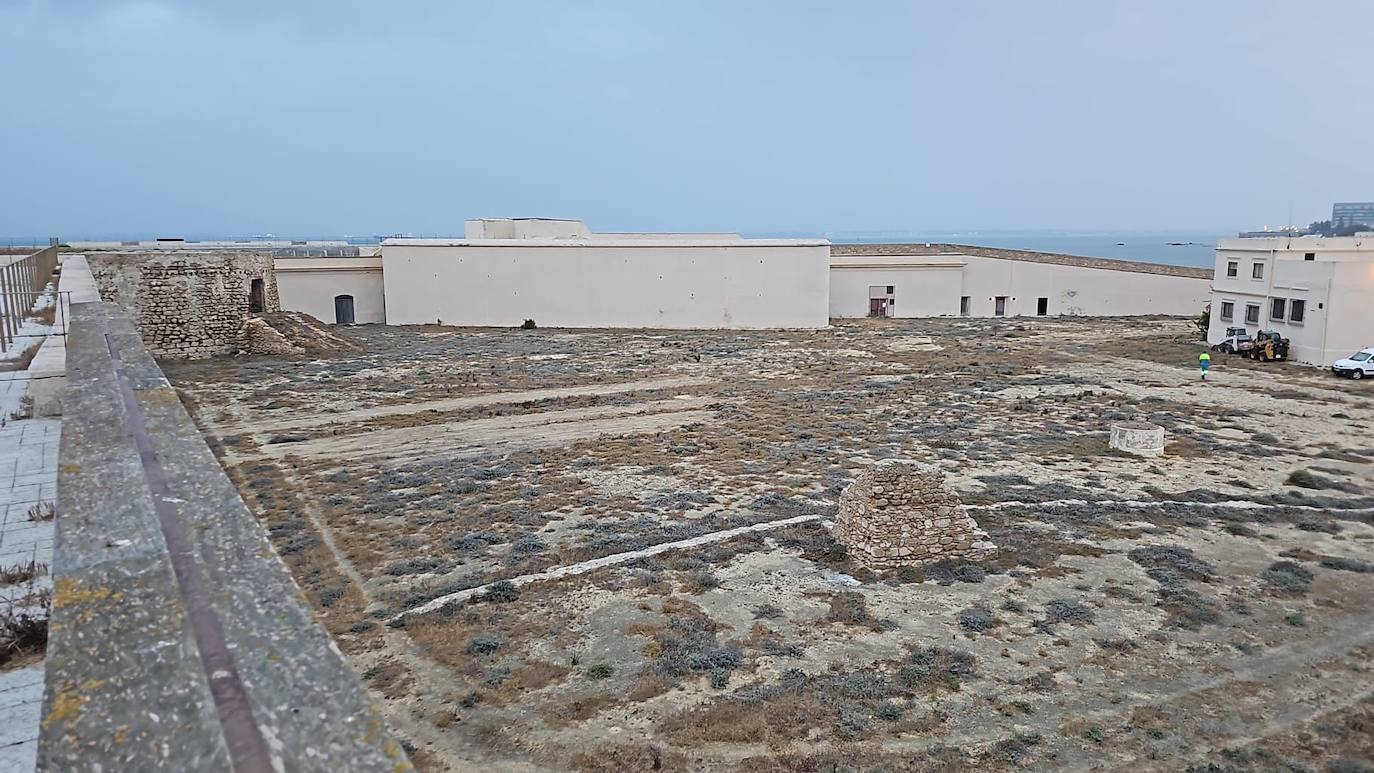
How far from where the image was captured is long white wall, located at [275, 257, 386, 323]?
33406 millimetres

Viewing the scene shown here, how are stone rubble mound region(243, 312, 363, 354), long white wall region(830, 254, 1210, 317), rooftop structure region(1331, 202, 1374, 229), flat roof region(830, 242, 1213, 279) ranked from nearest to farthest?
1. stone rubble mound region(243, 312, 363, 354)
2. long white wall region(830, 254, 1210, 317)
3. flat roof region(830, 242, 1213, 279)
4. rooftop structure region(1331, 202, 1374, 229)

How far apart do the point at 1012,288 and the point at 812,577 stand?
115 feet

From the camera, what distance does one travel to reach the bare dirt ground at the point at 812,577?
6.55 meters

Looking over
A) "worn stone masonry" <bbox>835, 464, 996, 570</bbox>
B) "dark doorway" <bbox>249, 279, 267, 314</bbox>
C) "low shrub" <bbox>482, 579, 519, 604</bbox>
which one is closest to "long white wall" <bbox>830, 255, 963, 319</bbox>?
"dark doorway" <bbox>249, 279, 267, 314</bbox>

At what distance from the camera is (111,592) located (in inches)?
108

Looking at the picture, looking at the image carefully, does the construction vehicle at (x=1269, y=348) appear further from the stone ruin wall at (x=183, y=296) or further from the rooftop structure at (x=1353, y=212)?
the rooftop structure at (x=1353, y=212)

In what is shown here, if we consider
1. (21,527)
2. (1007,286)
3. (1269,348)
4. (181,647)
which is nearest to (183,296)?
(21,527)

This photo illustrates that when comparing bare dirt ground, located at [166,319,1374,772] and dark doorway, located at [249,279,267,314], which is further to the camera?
dark doorway, located at [249,279,267,314]

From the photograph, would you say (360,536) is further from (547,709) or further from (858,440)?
(858,440)

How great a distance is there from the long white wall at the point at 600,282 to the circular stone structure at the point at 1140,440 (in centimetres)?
2058

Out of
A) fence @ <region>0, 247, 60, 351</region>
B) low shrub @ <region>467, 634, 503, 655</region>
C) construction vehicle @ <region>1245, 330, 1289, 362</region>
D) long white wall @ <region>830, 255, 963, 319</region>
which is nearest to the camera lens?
low shrub @ <region>467, 634, 503, 655</region>

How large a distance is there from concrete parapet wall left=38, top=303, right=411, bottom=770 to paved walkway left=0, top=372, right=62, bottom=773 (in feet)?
3.15

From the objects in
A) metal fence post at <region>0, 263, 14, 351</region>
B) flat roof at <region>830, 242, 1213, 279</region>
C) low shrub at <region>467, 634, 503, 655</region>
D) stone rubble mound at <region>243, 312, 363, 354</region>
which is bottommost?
low shrub at <region>467, 634, 503, 655</region>

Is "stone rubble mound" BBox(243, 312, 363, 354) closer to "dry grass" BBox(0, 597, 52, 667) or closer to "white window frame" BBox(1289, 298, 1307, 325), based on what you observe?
"dry grass" BBox(0, 597, 52, 667)
